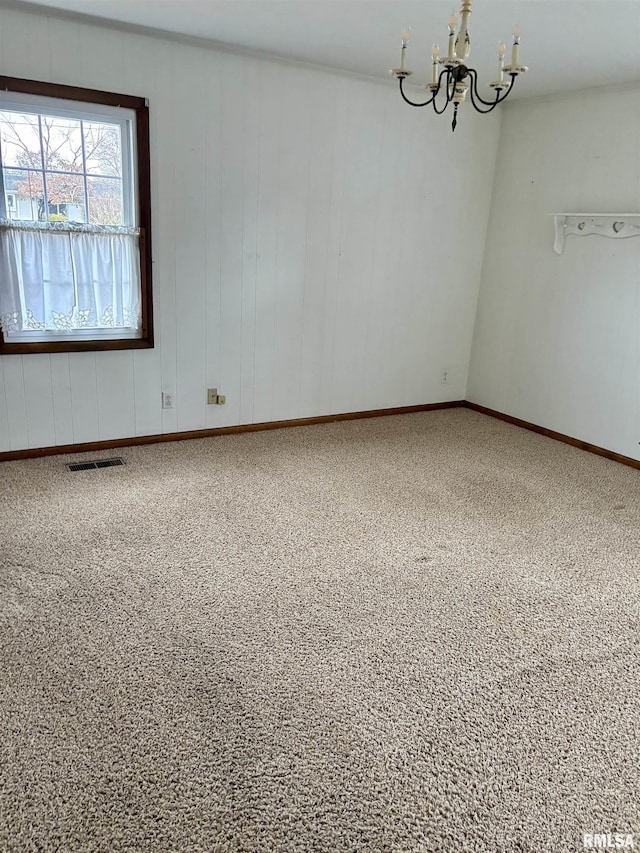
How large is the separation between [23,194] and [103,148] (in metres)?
0.54

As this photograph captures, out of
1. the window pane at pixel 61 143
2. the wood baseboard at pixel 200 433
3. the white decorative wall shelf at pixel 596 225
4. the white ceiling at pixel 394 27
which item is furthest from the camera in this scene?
the white decorative wall shelf at pixel 596 225

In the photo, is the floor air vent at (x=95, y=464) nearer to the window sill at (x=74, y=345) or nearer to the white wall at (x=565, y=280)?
the window sill at (x=74, y=345)

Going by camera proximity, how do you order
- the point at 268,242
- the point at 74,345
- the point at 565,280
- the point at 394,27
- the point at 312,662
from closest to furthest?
1. the point at 312,662
2. the point at 394,27
3. the point at 74,345
4. the point at 268,242
5. the point at 565,280

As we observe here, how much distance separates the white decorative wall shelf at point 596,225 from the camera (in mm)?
4055

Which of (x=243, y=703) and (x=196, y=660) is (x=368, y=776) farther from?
(x=196, y=660)

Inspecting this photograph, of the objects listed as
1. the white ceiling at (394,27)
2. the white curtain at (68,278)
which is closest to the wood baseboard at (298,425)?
the white curtain at (68,278)

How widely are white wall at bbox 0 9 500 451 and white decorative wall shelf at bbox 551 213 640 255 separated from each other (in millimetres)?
779

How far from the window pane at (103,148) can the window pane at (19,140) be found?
0.89 feet

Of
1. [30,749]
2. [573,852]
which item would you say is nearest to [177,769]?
[30,749]

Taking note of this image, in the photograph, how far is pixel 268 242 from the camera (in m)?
4.25

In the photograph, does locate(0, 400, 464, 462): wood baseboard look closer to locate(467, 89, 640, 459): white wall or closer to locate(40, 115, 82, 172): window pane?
locate(467, 89, 640, 459): white wall

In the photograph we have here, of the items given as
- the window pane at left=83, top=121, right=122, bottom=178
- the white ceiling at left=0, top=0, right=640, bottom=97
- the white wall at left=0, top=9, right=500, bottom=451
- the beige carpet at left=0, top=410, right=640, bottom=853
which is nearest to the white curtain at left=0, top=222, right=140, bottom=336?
the white wall at left=0, top=9, right=500, bottom=451

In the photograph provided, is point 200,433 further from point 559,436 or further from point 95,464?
point 559,436

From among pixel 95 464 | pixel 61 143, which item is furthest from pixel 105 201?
pixel 95 464
